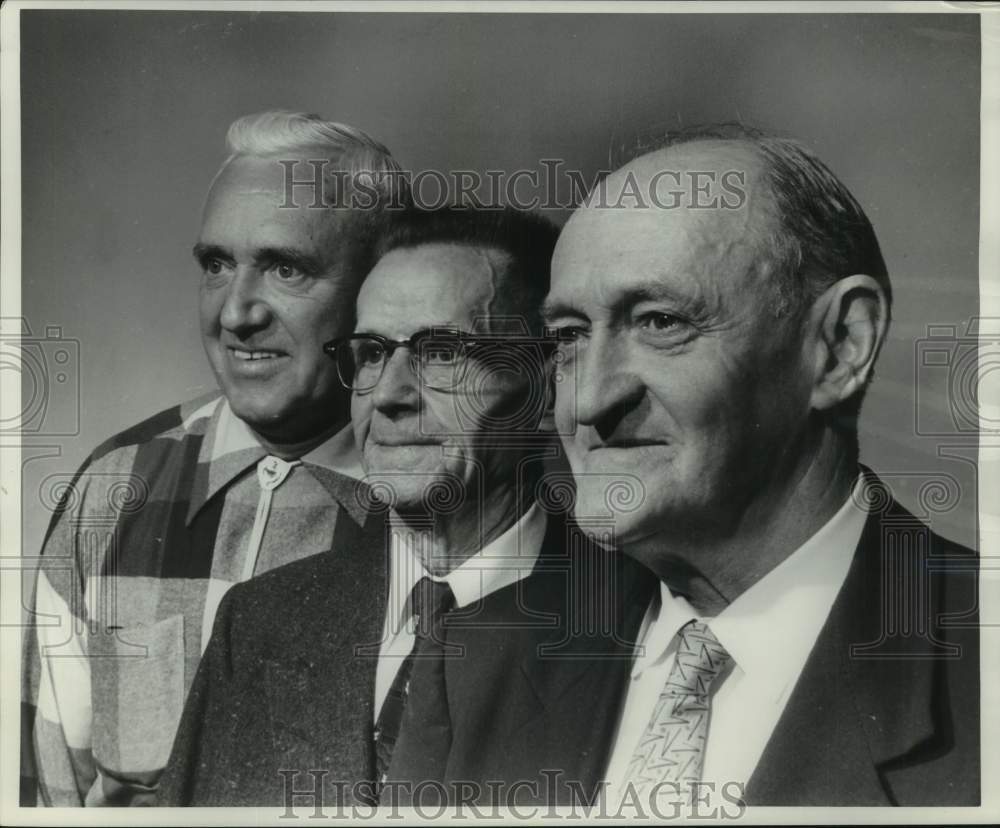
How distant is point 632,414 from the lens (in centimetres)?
209

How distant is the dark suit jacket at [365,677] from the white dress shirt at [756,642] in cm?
5

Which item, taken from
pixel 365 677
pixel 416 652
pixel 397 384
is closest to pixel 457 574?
pixel 416 652

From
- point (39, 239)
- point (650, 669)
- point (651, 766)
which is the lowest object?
point (651, 766)

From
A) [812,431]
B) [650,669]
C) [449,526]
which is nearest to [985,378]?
[812,431]

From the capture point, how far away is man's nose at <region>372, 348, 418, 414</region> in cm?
214

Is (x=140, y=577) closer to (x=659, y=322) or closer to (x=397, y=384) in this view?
(x=397, y=384)

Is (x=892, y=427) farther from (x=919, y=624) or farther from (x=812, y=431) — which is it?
(x=919, y=624)

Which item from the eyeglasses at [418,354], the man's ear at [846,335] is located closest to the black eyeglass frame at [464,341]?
the eyeglasses at [418,354]

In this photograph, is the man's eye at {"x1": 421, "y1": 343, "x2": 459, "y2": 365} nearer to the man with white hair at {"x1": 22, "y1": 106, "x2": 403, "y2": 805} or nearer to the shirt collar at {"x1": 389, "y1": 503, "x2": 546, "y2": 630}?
the man with white hair at {"x1": 22, "y1": 106, "x2": 403, "y2": 805}

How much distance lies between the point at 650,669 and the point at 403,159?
3.68 feet

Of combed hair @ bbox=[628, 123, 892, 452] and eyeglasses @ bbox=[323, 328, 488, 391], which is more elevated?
combed hair @ bbox=[628, 123, 892, 452]

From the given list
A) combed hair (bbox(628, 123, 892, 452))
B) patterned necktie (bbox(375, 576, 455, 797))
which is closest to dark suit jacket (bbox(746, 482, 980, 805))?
combed hair (bbox(628, 123, 892, 452))

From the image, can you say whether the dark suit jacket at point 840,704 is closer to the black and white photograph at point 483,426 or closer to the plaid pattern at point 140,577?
the black and white photograph at point 483,426

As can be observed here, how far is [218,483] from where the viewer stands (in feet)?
7.30
